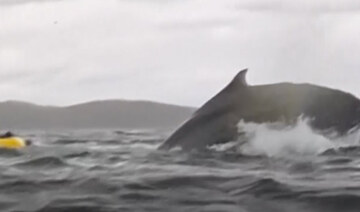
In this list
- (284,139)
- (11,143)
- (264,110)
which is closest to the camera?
(264,110)

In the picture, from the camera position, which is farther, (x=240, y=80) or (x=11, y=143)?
(x=11, y=143)

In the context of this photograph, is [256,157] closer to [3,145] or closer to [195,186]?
[195,186]

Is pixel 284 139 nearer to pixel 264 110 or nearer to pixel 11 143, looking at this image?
pixel 264 110

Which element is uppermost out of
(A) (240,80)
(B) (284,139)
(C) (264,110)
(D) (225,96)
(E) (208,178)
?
(A) (240,80)

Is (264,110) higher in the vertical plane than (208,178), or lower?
higher

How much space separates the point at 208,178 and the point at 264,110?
5.34 metres

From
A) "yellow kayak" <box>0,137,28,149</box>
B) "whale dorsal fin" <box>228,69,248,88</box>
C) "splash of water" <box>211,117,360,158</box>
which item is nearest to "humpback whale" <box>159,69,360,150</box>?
"whale dorsal fin" <box>228,69,248,88</box>

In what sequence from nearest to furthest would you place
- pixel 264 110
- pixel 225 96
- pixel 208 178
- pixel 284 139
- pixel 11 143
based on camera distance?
pixel 208 178, pixel 225 96, pixel 264 110, pixel 284 139, pixel 11 143

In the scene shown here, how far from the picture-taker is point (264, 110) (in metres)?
17.2

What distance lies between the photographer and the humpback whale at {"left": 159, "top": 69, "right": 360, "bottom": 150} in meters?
16.9

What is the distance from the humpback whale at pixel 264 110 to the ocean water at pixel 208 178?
0.23 meters

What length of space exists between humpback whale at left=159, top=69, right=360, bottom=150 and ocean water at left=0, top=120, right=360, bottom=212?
23cm

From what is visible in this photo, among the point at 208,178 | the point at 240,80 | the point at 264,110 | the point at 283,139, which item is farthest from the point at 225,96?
the point at 208,178

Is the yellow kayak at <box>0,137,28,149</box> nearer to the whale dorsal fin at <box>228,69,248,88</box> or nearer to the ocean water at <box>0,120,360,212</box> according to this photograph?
the ocean water at <box>0,120,360,212</box>
